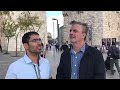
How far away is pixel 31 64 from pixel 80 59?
0.32 meters

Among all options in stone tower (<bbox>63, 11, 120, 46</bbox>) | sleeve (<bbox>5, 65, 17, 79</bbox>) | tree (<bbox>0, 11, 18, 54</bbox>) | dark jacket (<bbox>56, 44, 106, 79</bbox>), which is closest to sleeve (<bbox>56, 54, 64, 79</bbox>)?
dark jacket (<bbox>56, 44, 106, 79</bbox>)

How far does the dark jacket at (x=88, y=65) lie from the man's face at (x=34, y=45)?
0.68 feet

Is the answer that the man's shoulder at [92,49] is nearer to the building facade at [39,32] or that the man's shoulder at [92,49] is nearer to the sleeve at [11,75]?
the building facade at [39,32]

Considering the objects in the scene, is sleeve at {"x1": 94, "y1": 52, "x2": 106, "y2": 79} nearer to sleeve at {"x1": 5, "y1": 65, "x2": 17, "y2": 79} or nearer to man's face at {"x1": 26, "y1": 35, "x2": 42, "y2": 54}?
man's face at {"x1": 26, "y1": 35, "x2": 42, "y2": 54}

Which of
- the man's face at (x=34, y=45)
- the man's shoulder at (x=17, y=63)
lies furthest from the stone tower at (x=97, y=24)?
the man's shoulder at (x=17, y=63)

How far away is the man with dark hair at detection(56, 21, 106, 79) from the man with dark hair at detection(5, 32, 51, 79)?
11 cm

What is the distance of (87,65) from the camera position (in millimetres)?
2443

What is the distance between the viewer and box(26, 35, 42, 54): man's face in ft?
7.80

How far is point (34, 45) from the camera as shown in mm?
2381

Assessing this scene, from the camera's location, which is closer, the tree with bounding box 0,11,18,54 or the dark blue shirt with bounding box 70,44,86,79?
the dark blue shirt with bounding box 70,44,86,79
